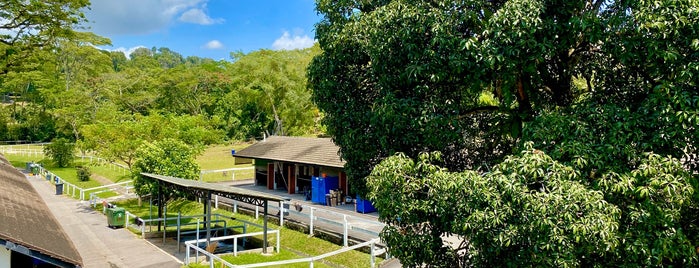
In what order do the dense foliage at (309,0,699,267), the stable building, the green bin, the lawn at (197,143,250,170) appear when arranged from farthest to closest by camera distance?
1. the lawn at (197,143,250,170)
2. the stable building
3. the green bin
4. the dense foliage at (309,0,699,267)

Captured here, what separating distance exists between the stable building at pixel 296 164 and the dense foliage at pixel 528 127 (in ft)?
39.5

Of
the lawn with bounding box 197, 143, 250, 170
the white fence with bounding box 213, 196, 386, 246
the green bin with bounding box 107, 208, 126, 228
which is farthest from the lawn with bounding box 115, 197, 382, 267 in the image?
the lawn with bounding box 197, 143, 250, 170

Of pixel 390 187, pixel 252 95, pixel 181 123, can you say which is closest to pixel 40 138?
pixel 252 95

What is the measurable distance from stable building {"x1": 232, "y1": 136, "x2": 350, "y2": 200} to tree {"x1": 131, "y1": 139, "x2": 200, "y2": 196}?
4.60 metres

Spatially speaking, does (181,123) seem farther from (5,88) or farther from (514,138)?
(5,88)

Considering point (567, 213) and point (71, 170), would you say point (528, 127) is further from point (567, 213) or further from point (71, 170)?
point (71, 170)

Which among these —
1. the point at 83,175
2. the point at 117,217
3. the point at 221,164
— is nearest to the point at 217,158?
the point at 221,164

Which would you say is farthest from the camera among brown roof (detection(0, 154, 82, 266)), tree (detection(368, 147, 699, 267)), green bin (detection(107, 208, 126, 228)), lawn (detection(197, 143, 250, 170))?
lawn (detection(197, 143, 250, 170))

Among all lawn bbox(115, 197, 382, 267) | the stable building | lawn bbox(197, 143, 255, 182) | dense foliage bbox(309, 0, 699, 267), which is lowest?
lawn bbox(115, 197, 382, 267)

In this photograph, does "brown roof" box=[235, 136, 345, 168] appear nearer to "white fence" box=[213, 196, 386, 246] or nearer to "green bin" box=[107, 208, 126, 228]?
"white fence" box=[213, 196, 386, 246]

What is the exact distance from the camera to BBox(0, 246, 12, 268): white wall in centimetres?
774

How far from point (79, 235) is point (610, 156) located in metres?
19.2

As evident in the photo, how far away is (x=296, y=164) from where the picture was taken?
26.2 m

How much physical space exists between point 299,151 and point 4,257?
1873 cm
